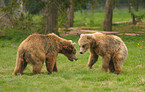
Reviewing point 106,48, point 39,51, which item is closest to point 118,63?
point 106,48

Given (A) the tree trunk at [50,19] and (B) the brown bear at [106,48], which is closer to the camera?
(B) the brown bear at [106,48]

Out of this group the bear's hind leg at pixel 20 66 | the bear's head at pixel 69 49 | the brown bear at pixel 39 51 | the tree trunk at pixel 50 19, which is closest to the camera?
the brown bear at pixel 39 51

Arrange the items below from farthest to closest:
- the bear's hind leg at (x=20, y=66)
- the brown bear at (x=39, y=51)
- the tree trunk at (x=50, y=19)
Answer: the tree trunk at (x=50, y=19), the bear's hind leg at (x=20, y=66), the brown bear at (x=39, y=51)

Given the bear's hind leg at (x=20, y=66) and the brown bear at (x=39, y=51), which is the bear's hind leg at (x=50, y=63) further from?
the bear's hind leg at (x=20, y=66)

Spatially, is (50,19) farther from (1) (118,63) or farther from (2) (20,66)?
(1) (118,63)

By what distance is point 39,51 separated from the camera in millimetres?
8078

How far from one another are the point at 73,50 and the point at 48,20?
10.2m

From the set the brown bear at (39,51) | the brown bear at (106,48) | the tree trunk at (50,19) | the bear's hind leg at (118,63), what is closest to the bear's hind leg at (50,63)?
the brown bear at (39,51)

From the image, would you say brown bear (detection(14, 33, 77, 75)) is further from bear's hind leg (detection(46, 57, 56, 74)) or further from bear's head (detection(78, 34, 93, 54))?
bear's head (detection(78, 34, 93, 54))

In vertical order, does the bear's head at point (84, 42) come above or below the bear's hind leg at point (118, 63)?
above

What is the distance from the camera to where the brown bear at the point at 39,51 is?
7918 mm

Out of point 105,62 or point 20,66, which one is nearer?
point 20,66

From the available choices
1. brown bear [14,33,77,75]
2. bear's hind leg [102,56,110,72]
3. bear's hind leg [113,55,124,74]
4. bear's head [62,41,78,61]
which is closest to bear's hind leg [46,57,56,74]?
brown bear [14,33,77,75]

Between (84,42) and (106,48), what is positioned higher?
(84,42)
